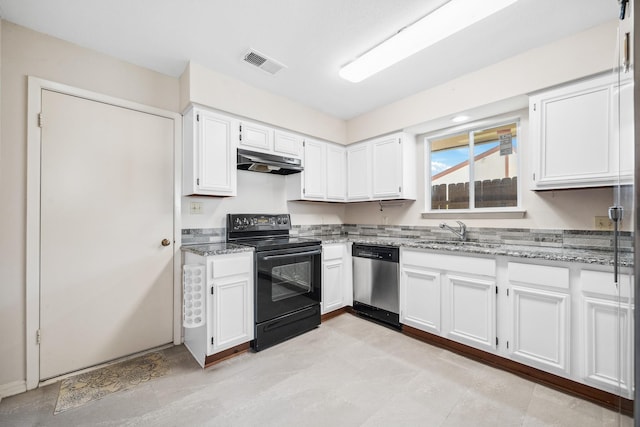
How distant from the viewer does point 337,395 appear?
183cm

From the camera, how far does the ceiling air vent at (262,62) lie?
2.26m

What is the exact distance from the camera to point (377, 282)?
3.01 m

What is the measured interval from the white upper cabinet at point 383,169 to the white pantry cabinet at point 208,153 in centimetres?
167

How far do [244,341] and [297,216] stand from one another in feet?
5.46

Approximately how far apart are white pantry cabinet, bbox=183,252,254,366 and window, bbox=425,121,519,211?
2.29 meters

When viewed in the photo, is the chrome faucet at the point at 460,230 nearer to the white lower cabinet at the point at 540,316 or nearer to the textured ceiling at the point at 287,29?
the white lower cabinet at the point at 540,316

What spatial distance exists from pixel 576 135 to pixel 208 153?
2.97 meters

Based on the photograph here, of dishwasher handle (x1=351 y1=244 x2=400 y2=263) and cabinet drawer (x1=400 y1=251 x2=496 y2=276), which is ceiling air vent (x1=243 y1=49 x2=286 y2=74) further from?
cabinet drawer (x1=400 y1=251 x2=496 y2=276)

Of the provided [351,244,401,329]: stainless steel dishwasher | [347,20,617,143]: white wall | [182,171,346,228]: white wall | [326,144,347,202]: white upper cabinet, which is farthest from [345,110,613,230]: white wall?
[182,171,346,228]: white wall

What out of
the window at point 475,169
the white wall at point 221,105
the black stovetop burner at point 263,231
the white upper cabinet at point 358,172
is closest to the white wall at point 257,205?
the white wall at point 221,105

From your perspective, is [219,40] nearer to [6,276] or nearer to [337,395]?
[6,276]

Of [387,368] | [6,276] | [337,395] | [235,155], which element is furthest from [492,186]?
[6,276]

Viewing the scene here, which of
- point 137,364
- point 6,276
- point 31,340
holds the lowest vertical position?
point 137,364

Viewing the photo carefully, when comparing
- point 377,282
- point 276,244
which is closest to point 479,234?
point 377,282
